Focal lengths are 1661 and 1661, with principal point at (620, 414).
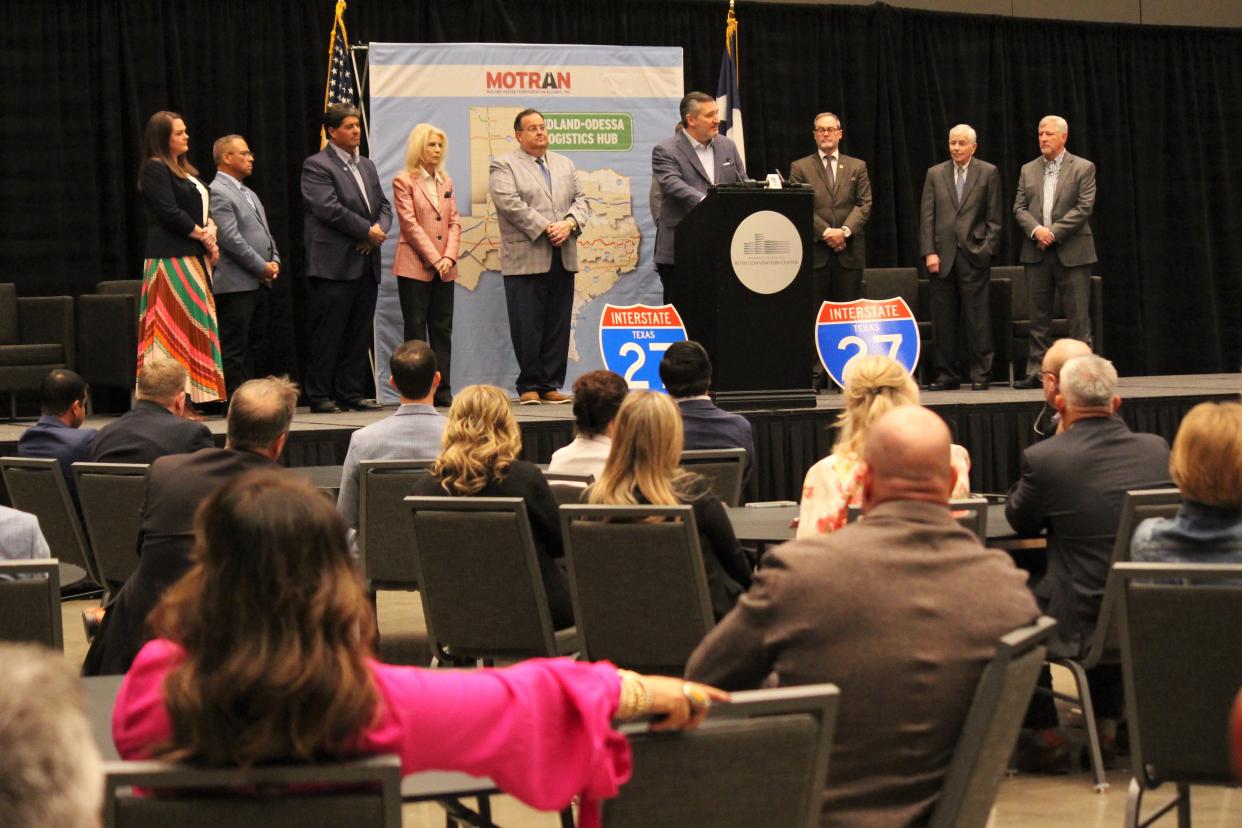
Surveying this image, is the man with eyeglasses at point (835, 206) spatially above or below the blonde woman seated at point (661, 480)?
above

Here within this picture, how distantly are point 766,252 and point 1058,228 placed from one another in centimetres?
256

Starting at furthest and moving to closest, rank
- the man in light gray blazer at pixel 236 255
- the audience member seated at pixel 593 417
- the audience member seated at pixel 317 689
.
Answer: the man in light gray blazer at pixel 236 255, the audience member seated at pixel 593 417, the audience member seated at pixel 317 689

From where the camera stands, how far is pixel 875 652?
218 cm

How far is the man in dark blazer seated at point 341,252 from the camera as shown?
855cm

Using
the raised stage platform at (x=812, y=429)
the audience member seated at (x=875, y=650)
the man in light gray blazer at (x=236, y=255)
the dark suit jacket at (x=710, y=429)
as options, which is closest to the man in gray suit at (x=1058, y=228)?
the raised stage platform at (x=812, y=429)

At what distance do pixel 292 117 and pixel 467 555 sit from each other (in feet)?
23.2

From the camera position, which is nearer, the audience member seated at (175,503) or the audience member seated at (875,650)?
the audience member seated at (875,650)

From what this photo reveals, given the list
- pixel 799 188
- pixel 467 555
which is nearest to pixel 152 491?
pixel 467 555

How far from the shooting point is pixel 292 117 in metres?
10.6

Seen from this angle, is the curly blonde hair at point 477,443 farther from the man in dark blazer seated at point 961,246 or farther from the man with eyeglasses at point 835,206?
the man in dark blazer seated at point 961,246

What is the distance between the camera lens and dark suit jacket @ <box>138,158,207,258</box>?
784cm

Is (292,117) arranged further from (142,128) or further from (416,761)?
(416,761)

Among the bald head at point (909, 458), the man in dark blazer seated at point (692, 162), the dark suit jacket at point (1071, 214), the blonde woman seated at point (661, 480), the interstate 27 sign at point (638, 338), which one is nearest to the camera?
the bald head at point (909, 458)

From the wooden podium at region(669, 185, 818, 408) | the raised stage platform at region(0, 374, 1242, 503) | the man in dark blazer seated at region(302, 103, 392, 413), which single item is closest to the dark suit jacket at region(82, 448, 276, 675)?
the raised stage platform at region(0, 374, 1242, 503)
